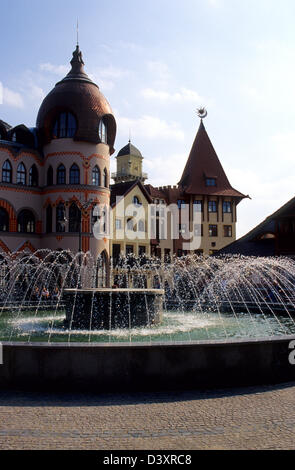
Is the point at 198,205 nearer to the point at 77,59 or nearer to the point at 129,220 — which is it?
the point at 129,220

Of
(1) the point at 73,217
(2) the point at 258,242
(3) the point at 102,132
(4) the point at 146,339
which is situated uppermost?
(3) the point at 102,132

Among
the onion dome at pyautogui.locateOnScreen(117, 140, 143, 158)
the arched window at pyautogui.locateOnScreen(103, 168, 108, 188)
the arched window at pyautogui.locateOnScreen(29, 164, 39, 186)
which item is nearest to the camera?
the arched window at pyautogui.locateOnScreen(29, 164, 39, 186)

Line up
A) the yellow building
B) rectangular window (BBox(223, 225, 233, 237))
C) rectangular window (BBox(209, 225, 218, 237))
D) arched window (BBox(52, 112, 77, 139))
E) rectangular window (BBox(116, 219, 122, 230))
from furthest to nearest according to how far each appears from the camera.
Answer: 1. rectangular window (BBox(223, 225, 233, 237))
2. rectangular window (BBox(209, 225, 218, 237))
3. rectangular window (BBox(116, 219, 122, 230))
4. the yellow building
5. arched window (BBox(52, 112, 77, 139))

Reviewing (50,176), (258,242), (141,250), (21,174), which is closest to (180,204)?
(141,250)

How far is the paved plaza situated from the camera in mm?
6195

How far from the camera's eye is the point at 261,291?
1100 inches

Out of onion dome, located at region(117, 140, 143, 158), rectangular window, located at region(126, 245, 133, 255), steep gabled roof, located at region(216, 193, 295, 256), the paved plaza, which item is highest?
onion dome, located at region(117, 140, 143, 158)

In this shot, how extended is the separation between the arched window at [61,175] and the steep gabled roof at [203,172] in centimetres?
1977

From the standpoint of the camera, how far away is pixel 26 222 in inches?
1511

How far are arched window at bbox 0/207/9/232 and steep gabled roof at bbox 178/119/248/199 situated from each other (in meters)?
23.7

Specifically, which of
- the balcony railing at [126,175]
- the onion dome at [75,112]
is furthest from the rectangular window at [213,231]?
the onion dome at [75,112]

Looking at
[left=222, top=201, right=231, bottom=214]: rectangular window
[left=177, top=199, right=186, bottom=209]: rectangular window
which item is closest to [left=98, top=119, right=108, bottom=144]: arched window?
[left=177, top=199, right=186, bottom=209]: rectangular window

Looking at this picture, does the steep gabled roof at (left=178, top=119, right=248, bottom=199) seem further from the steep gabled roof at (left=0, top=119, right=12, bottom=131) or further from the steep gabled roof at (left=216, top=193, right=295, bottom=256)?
the steep gabled roof at (left=0, top=119, right=12, bottom=131)

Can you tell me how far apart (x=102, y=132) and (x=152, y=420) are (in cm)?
3481
